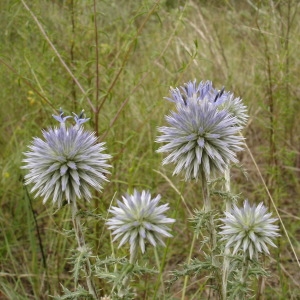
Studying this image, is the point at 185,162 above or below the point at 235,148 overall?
below

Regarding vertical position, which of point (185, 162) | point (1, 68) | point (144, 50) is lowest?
point (185, 162)

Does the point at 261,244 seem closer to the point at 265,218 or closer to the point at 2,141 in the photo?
the point at 265,218

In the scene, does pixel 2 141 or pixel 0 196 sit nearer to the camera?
pixel 0 196

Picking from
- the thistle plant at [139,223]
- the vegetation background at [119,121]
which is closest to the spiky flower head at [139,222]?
the thistle plant at [139,223]

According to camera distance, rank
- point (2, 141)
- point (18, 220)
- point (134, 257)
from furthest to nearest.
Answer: point (2, 141) → point (18, 220) → point (134, 257)

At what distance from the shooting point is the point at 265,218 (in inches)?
63.4

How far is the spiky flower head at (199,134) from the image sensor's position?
1.80 meters

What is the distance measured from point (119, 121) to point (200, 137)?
2468 mm

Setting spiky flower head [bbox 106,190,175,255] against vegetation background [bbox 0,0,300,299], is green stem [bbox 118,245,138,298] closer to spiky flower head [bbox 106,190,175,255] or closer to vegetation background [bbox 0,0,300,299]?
spiky flower head [bbox 106,190,175,255]

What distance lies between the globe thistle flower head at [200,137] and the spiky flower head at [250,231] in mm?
233

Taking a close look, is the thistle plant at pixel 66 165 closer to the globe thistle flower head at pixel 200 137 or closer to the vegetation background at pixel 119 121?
the globe thistle flower head at pixel 200 137

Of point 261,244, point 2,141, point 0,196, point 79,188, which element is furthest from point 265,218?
point 2,141

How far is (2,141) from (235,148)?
3.30 metres

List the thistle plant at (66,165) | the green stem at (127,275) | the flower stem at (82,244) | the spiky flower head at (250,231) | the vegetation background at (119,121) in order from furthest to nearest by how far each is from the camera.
→ the vegetation background at (119,121), the thistle plant at (66,165), the flower stem at (82,244), the spiky flower head at (250,231), the green stem at (127,275)
